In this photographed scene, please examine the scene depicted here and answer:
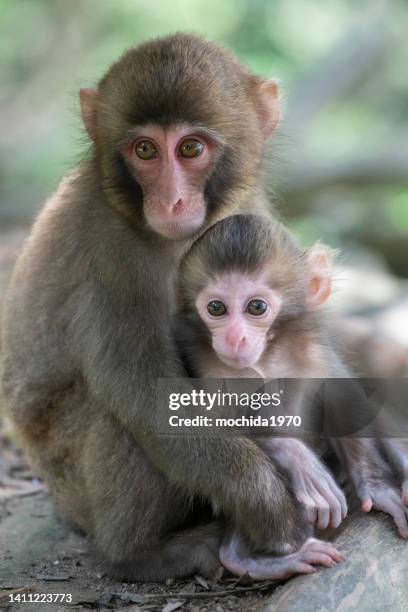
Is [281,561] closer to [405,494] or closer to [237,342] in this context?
[405,494]

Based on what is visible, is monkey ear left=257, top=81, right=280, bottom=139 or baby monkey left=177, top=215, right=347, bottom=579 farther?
monkey ear left=257, top=81, right=280, bottom=139

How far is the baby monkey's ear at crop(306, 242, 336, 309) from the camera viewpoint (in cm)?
525

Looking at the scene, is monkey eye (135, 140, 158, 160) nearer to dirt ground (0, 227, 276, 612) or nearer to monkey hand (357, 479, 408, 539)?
monkey hand (357, 479, 408, 539)

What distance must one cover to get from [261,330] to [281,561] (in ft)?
3.79

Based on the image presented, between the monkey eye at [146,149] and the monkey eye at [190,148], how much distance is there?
134 mm

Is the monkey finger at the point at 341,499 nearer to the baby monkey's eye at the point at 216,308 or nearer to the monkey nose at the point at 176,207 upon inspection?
the baby monkey's eye at the point at 216,308

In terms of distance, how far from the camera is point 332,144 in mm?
15328

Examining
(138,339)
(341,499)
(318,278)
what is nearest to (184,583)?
(341,499)

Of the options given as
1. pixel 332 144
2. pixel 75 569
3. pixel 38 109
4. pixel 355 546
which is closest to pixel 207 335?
pixel 355 546

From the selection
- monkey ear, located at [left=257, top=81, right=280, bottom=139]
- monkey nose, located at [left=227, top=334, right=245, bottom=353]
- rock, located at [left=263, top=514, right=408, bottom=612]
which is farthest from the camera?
monkey ear, located at [left=257, top=81, right=280, bottom=139]

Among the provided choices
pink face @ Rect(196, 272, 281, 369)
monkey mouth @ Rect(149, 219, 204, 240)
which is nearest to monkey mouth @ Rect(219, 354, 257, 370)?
pink face @ Rect(196, 272, 281, 369)

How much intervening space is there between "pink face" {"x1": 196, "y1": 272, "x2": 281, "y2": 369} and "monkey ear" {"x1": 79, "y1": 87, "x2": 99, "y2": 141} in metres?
1.19

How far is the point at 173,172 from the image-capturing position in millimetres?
4855

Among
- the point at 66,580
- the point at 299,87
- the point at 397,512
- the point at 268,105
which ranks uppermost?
the point at 268,105
